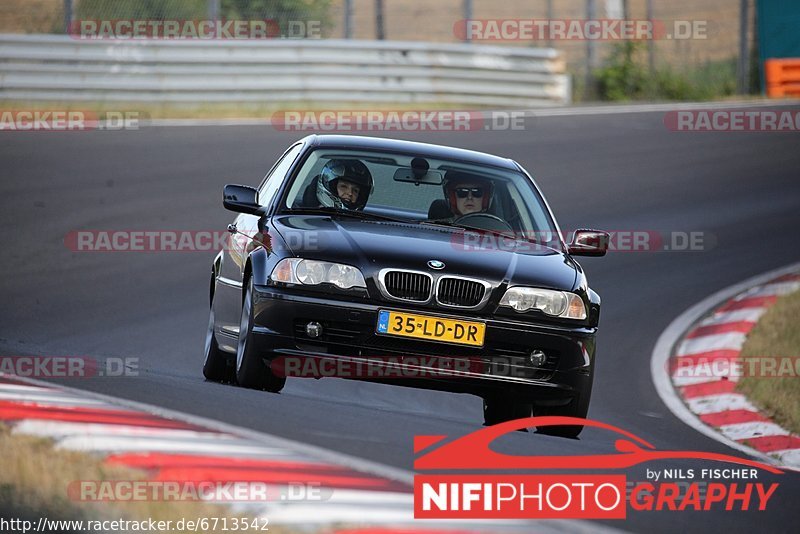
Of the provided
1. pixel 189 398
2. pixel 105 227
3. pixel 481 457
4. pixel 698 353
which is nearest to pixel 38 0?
pixel 105 227

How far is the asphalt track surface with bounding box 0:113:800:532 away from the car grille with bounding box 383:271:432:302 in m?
0.58

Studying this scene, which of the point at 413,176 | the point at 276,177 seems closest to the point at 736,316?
the point at 413,176

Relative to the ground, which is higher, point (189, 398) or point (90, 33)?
point (90, 33)

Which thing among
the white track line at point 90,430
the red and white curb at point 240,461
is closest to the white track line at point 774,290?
the red and white curb at point 240,461

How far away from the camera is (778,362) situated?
10.6 meters

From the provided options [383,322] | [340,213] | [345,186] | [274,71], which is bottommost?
[383,322]

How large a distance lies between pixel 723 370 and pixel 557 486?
207 inches

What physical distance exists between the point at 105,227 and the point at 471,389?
6.56 meters

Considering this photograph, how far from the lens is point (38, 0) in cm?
2131

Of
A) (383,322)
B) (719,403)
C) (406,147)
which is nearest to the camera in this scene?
(383,322)

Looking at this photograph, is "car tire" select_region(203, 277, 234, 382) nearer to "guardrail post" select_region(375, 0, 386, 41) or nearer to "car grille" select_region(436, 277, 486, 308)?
"car grille" select_region(436, 277, 486, 308)

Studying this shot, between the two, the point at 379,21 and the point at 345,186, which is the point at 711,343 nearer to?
the point at 345,186

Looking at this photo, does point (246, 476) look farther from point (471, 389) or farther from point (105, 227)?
point (105, 227)

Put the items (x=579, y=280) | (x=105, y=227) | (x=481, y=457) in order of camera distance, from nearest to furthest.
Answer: (x=481, y=457), (x=579, y=280), (x=105, y=227)
